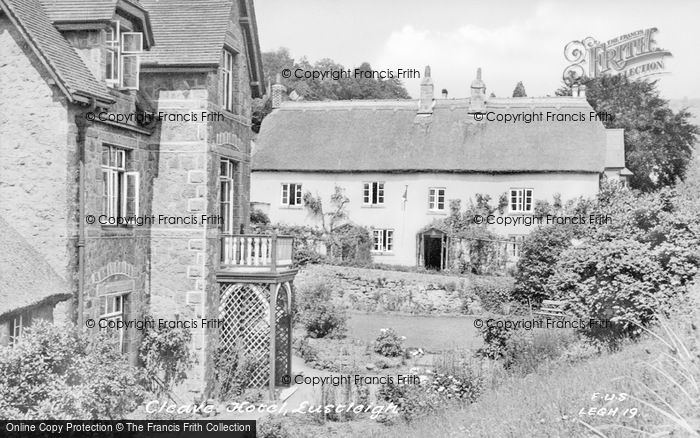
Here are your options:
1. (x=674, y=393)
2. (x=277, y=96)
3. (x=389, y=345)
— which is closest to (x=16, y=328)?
(x=674, y=393)

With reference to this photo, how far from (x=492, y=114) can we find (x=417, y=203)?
21.7 feet

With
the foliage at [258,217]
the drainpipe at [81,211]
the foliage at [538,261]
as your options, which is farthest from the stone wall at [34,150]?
the foliage at [258,217]

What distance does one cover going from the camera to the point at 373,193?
43875mm

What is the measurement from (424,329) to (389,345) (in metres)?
Result: 5.16

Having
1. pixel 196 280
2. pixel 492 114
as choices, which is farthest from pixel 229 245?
pixel 492 114

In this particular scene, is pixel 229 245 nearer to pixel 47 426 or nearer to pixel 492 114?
pixel 47 426

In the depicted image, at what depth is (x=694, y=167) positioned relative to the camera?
6738cm

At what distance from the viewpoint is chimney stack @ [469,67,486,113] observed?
148ft

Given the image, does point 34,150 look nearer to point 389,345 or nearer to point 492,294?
point 389,345

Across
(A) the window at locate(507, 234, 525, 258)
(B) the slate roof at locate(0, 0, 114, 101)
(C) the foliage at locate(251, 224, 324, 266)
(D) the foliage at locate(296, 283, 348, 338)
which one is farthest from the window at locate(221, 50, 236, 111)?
(A) the window at locate(507, 234, 525, 258)

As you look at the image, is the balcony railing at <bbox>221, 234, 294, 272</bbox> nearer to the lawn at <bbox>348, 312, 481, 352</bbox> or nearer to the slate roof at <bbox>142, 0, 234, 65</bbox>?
the slate roof at <bbox>142, 0, 234, 65</bbox>

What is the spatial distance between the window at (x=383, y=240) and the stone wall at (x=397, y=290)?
8068mm

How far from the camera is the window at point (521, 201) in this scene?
42.2 metres

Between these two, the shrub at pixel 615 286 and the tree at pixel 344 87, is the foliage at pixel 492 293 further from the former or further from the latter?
the tree at pixel 344 87
